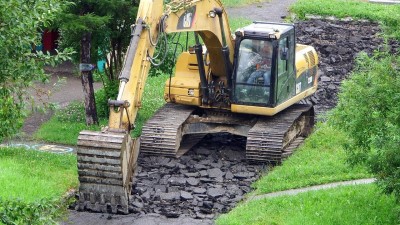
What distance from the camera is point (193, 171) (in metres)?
17.5

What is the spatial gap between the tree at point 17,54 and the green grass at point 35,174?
5488 millimetres

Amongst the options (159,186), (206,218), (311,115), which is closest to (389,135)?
(206,218)

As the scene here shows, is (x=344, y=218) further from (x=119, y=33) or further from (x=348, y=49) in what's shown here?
(x=348, y=49)

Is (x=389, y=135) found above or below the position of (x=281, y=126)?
above

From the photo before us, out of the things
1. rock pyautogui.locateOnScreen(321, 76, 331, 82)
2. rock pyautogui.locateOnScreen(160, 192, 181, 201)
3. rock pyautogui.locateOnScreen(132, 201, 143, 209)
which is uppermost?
rock pyautogui.locateOnScreen(132, 201, 143, 209)

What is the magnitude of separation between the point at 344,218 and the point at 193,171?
4.25 meters

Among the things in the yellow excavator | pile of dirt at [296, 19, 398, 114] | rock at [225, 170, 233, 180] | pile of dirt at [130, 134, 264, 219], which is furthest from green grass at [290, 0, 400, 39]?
rock at [225, 170, 233, 180]

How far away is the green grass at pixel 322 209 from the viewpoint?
14.1 meters

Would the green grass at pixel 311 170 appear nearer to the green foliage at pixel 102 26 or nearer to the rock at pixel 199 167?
the rock at pixel 199 167

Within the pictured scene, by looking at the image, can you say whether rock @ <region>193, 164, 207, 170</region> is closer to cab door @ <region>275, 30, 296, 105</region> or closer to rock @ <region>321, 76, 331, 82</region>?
cab door @ <region>275, 30, 296, 105</region>

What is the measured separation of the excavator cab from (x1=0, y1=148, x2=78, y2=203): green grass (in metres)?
3.83

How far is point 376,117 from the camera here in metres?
13.5

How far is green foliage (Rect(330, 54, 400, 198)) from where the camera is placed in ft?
42.1

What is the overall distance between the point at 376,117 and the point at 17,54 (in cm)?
647
